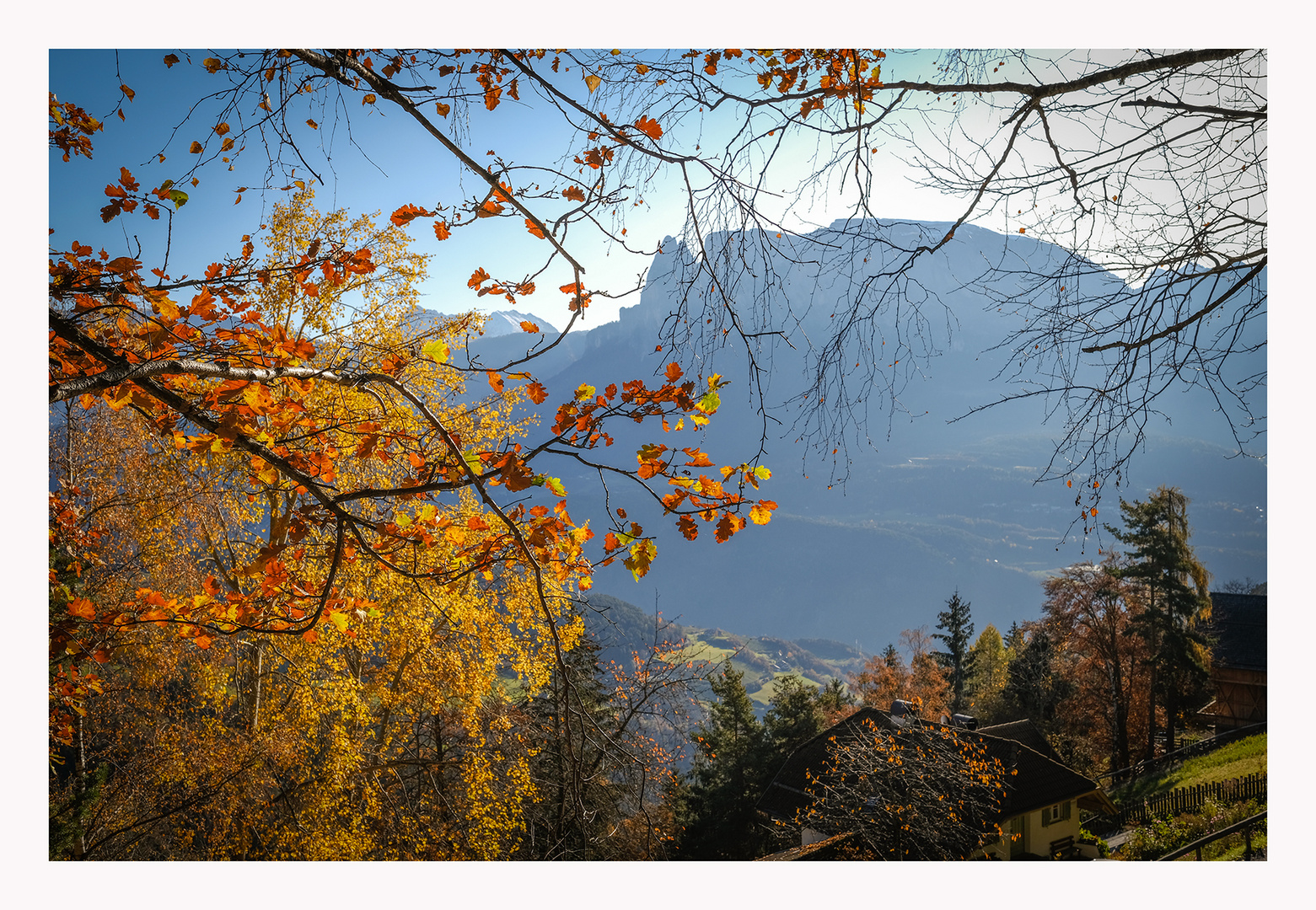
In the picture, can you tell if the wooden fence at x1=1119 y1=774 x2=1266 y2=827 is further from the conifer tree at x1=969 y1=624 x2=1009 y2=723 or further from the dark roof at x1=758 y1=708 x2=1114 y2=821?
the conifer tree at x1=969 y1=624 x2=1009 y2=723

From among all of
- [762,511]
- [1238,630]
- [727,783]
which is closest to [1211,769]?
[1238,630]

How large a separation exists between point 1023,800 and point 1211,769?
29.7 inches

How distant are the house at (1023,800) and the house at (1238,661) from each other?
26.7 inches

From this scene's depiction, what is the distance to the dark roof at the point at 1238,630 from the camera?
222 cm

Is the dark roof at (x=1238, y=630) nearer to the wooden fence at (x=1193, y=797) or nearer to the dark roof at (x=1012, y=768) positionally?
the wooden fence at (x=1193, y=797)

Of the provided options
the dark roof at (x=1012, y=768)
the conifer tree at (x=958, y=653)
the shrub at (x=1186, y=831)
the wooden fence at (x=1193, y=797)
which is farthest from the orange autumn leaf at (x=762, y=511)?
the conifer tree at (x=958, y=653)

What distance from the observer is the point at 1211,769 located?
2438 millimetres
